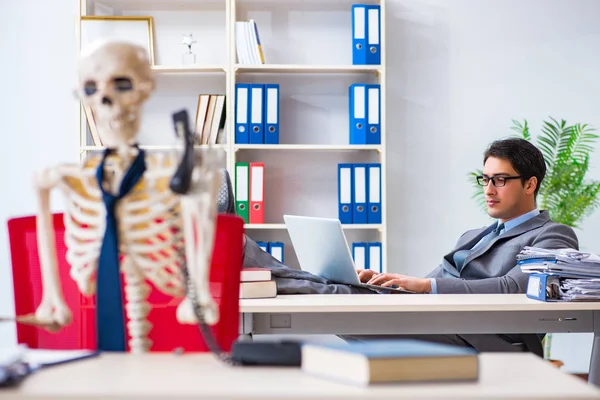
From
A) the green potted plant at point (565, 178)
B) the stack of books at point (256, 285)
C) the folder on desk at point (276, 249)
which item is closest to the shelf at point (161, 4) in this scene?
the folder on desk at point (276, 249)

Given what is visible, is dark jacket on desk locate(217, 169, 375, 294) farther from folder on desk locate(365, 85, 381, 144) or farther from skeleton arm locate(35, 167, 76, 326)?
folder on desk locate(365, 85, 381, 144)

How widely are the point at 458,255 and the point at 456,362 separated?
7.03 ft

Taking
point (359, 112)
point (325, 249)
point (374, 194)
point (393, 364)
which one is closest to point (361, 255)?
point (374, 194)

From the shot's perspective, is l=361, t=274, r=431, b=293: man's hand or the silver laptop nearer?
the silver laptop

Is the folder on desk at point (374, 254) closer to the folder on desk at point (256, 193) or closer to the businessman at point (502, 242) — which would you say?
the folder on desk at point (256, 193)

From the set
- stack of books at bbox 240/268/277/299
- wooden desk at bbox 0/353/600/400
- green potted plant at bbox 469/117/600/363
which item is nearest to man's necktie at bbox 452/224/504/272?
green potted plant at bbox 469/117/600/363

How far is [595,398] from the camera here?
79 centimetres

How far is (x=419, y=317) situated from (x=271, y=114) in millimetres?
2001

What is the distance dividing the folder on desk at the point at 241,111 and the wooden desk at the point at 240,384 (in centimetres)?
291

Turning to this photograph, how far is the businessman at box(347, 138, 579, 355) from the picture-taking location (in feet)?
8.27

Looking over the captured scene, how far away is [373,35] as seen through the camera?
3.92 meters

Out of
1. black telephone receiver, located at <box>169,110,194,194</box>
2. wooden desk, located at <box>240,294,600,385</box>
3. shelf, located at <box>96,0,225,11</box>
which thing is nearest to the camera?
black telephone receiver, located at <box>169,110,194,194</box>

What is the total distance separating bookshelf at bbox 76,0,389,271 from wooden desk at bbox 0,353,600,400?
3.13 m

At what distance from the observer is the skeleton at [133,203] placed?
99 centimetres
